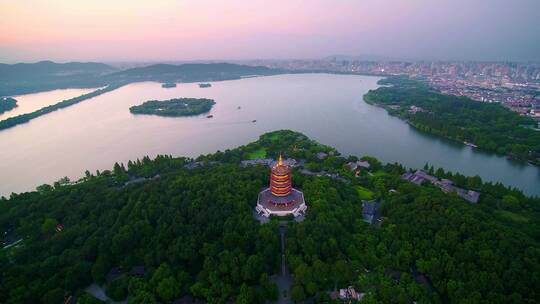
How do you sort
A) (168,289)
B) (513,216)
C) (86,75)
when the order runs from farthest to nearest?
(86,75) → (513,216) → (168,289)

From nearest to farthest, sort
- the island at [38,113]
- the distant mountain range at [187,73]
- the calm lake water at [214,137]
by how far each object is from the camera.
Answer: the calm lake water at [214,137]
the island at [38,113]
the distant mountain range at [187,73]

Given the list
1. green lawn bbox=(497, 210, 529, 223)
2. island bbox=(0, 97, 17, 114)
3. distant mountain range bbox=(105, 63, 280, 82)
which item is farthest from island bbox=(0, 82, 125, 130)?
green lawn bbox=(497, 210, 529, 223)

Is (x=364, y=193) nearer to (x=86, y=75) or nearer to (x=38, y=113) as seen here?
(x=38, y=113)

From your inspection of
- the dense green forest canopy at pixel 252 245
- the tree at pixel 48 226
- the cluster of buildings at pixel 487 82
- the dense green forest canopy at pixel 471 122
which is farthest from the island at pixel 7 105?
the cluster of buildings at pixel 487 82

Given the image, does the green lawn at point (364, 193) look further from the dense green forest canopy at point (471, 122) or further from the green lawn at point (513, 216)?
the dense green forest canopy at point (471, 122)

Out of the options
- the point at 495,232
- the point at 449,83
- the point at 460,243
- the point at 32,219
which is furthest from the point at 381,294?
Answer: the point at 449,83

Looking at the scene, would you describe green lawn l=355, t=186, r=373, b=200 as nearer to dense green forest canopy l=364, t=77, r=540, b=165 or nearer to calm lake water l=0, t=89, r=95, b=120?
dense green forest canopy l=364, t=77, r=540, b=165

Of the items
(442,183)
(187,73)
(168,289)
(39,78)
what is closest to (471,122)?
(442,183)

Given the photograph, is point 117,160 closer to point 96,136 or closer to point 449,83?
point 96,136
